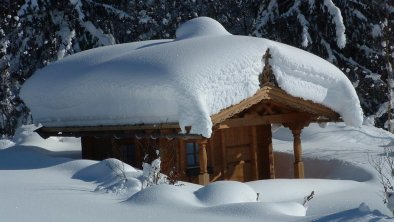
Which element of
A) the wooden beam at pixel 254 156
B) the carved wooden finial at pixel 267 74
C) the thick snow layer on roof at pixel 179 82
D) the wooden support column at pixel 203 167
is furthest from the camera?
the wooden beam at pixel 254 156

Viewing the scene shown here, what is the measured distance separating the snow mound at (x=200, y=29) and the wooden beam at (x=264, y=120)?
7.40 feet

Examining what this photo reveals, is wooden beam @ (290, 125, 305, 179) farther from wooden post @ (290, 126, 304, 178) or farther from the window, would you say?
the window

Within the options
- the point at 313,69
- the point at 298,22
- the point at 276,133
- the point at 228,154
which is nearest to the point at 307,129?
the point at 276,133

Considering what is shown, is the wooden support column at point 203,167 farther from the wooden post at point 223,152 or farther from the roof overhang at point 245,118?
the wooden post at point 223,152

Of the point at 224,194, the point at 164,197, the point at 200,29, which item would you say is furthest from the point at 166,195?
the point at 200,29

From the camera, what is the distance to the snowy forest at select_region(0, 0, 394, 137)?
22.6 metres

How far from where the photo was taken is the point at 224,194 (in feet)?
25.2

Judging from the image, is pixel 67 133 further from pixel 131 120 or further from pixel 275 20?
pixel 275 20

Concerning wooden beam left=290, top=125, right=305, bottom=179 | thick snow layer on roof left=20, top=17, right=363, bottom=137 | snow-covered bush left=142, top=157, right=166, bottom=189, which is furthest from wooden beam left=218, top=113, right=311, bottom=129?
snow-covered bush left=142, top=157, right=166, bottom=189

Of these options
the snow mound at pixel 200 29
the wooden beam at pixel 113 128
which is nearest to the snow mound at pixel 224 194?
the wooden beam at pixel 113 128

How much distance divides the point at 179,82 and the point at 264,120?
3.67 metres

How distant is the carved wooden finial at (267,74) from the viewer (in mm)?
12008

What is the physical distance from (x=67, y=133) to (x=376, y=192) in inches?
287

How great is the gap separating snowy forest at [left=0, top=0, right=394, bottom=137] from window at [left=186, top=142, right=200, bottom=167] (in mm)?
9072
